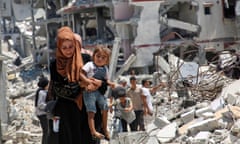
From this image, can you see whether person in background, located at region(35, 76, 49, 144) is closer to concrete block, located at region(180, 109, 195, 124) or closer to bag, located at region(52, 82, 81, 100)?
concrete block, located at region(180, 109, 195, 124)

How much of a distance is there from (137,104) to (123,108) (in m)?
0.42

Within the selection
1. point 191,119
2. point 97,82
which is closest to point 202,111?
point 191,119

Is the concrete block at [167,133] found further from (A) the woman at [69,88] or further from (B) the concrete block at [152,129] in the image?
(A) the woman at [69,88]

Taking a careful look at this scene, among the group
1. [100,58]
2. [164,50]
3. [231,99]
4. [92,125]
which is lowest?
[164,50]

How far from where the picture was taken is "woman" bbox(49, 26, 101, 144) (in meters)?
6.79

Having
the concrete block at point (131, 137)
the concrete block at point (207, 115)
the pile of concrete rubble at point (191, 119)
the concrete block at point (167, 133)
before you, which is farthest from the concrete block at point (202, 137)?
the concrete block at point (131, 137)

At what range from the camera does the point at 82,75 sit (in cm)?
692

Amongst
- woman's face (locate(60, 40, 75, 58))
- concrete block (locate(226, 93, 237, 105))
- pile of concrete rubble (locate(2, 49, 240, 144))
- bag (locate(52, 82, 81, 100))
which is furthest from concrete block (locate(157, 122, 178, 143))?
woman's face (locate(60, 40, 75, 58))

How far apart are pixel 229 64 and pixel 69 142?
9777 mm

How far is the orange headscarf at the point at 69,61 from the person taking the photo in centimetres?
677

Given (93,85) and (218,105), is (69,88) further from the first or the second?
(218,105)

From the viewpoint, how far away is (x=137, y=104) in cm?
1222

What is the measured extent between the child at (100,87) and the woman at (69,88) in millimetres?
77

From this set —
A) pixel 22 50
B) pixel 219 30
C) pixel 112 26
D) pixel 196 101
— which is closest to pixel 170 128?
pixel 196 101
